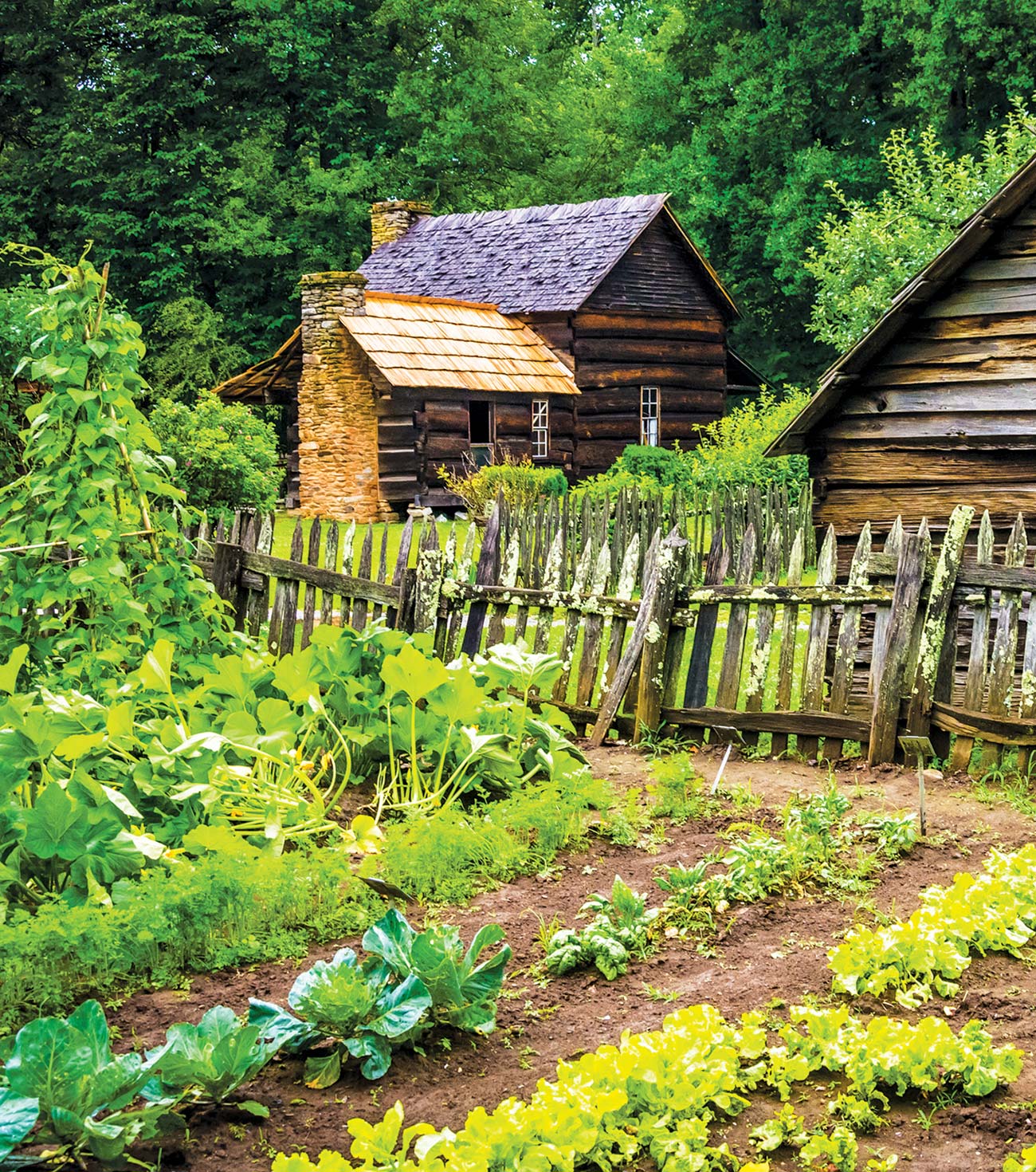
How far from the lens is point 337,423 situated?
78.6 feet

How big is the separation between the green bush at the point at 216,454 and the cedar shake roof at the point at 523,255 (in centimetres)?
819

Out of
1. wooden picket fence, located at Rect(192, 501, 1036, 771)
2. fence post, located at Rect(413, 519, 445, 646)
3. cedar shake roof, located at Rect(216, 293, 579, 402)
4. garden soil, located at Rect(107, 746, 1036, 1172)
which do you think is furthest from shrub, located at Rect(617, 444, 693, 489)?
garden soil, located at Rect(107, 746, 1036, 1172)

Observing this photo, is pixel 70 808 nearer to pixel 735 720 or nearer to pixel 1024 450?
pixel 735 720

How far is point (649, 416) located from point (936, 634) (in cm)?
2192

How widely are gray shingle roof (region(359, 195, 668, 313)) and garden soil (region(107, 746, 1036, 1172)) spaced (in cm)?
2117

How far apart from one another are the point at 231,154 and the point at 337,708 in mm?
33243

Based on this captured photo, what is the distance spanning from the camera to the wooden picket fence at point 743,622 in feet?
20.9

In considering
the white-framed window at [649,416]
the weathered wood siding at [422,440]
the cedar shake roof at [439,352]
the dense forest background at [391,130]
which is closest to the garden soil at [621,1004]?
the cedar shake roof at [439,352]

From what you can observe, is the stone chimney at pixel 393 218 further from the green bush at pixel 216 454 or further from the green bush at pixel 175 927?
the green bush at pixel 175 927

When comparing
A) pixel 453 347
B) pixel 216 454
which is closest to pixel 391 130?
pixel 453 347

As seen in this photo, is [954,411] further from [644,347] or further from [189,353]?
[189,353]

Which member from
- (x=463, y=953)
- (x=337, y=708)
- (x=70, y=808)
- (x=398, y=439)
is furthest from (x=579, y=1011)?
(x=398, y=439)

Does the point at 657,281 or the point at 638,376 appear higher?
the point at 657,281

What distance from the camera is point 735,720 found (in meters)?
6.91
